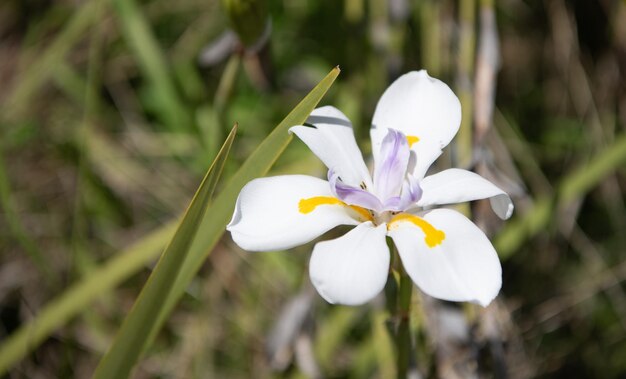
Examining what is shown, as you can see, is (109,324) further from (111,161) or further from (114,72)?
(114,72)

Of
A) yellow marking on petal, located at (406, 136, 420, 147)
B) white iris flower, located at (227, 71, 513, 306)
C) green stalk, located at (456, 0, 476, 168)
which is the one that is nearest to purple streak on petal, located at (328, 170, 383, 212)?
white iris flower, located at (227, 71, 513, 306)

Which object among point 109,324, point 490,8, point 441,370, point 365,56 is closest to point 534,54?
point 365,56

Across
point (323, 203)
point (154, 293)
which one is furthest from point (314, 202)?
point (154, 293)

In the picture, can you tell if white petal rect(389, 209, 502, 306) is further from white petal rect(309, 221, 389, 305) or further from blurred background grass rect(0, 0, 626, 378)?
blurred background grass rect(0, 0, 626, 378)

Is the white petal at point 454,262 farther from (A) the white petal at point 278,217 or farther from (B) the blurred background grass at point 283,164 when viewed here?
(B) the blurred background grass at point 283,164

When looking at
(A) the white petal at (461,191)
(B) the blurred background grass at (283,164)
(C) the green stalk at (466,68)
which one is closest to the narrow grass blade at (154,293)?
(A) the white petal at (461,191)

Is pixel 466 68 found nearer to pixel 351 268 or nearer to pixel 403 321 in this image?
pixel 403 321
